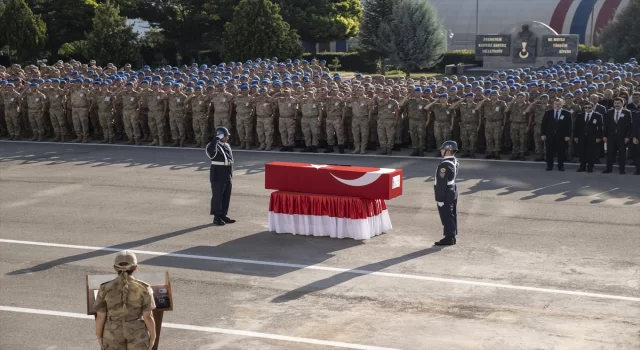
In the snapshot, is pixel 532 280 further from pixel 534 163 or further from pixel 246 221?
pixel 534 163

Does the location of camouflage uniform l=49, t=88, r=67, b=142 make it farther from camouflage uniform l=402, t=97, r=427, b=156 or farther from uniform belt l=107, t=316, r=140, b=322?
uniform belt l=107, t=316, r=140, b=322

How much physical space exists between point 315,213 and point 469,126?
28.8 feet

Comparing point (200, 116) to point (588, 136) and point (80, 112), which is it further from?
point (588, 136)

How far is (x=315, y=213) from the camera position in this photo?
14250 mm

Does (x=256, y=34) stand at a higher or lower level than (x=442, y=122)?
higher

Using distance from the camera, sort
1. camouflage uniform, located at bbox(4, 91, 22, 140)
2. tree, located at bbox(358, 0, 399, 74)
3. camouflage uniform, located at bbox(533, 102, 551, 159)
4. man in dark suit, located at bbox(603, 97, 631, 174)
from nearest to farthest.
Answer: man in dark suit, located at bbox(603, 97, 631, 174) → camouflage uniform, located at bbox(533, 102, 551, 159) → camouflage uniform, located at bbox(4, 91, 22, 140) → tree, located at bbox(358, 0, 399, 74)

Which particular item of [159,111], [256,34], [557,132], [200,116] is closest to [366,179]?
[557,132]

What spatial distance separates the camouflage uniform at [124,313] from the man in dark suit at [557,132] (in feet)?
48.0

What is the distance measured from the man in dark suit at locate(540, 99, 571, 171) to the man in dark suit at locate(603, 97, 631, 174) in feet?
2.78

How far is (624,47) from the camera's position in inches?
1831

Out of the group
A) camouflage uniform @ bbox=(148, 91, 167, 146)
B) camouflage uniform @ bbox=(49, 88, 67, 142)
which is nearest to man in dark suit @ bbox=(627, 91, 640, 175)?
camouflage uniform @ bbox=(148, 91, 167, 146)

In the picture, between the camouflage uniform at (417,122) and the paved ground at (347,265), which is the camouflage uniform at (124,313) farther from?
the camouflage uniform at (417,122)

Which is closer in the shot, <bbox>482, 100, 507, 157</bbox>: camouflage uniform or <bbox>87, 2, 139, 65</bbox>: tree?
<bbox>482, 100, 507, 157</bbox>: camouflage uniform

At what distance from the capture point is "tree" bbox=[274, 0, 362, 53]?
5175 cm
